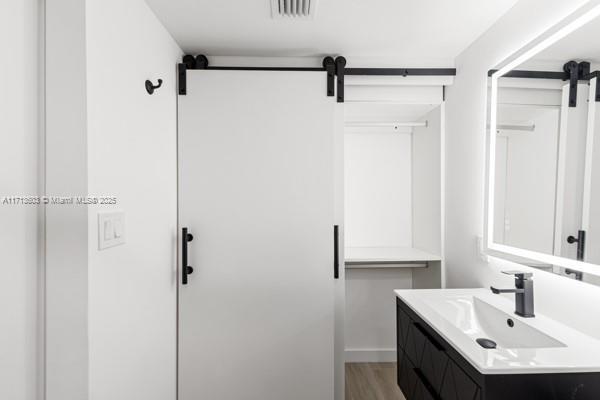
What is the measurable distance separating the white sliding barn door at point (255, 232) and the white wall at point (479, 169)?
2.59ft

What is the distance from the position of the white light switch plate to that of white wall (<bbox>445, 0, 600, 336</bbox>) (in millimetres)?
1718

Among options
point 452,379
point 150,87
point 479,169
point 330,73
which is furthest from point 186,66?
point 452,379

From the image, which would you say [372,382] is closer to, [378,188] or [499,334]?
[499,334]

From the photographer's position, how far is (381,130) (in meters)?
2.64

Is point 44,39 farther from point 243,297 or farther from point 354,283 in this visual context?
point 354,283

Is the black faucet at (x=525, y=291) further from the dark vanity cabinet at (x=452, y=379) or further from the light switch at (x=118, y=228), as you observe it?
the light switch at (x=118, y=228)

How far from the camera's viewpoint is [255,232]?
6.37 feet

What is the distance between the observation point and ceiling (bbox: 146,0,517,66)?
1.53m

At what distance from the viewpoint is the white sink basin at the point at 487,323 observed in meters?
1.25

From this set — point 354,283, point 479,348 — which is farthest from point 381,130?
point 479,348

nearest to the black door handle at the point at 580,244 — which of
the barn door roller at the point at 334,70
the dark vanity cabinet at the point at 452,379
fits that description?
the dark vanity cabinet at the point at 452,379

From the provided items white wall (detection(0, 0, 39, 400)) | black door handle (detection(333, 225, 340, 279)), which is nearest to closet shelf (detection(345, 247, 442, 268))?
black door handle (detection(333, 225, 340, 279))

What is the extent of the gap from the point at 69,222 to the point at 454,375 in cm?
139

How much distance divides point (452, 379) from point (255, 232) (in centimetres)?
121
